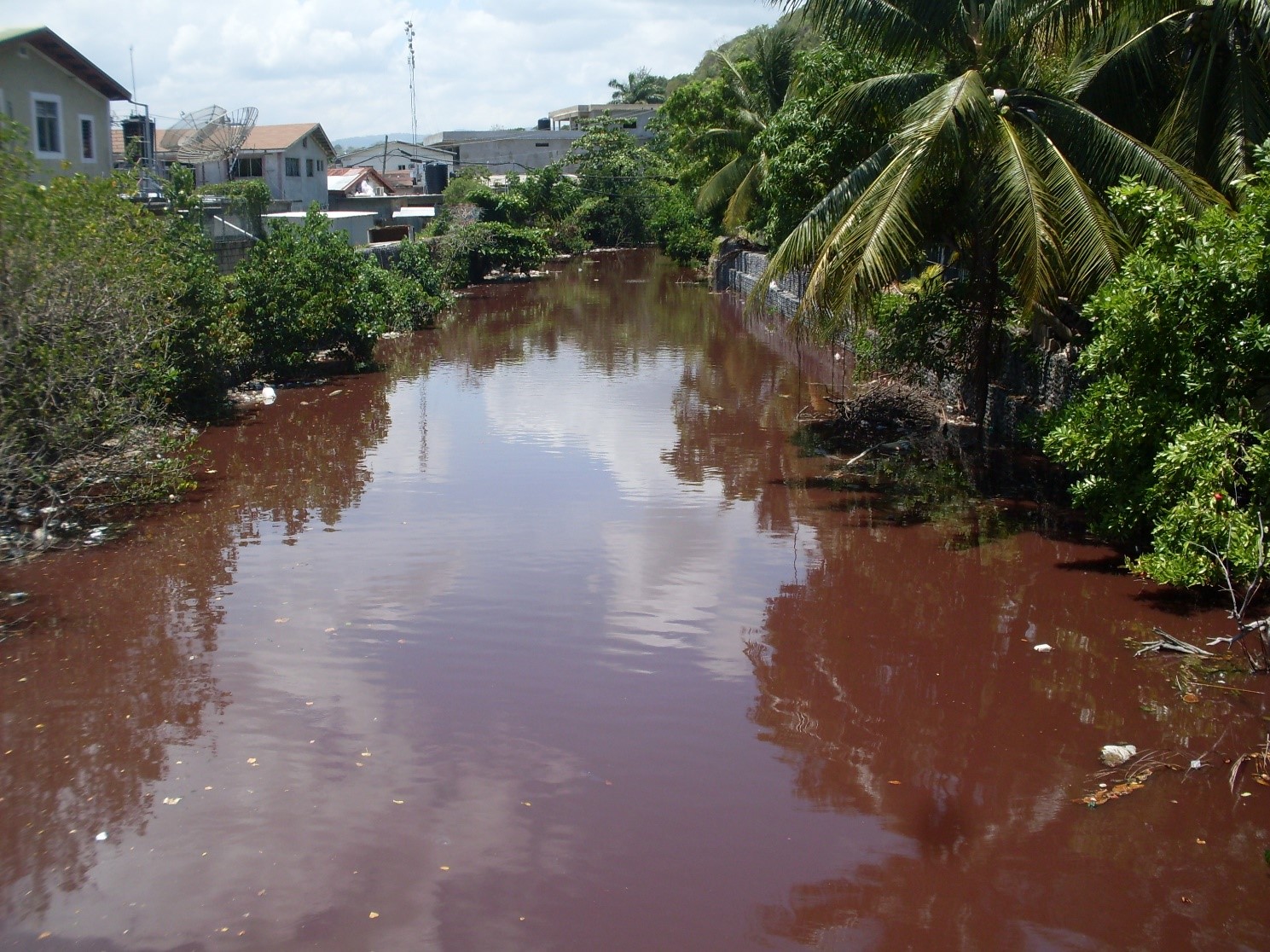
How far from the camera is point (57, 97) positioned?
2450 cm

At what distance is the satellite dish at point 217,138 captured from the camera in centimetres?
3612

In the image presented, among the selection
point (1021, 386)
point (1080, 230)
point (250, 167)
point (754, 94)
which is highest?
point (754, 94)

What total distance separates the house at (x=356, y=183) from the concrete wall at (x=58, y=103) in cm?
2615

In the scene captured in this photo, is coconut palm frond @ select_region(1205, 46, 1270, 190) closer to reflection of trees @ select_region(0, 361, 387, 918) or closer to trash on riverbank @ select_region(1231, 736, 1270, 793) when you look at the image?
trash on riverbank @ select_region(1231, 736, 1270, 793)

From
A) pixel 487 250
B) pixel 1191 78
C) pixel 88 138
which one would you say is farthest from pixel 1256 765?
pixel 487 250

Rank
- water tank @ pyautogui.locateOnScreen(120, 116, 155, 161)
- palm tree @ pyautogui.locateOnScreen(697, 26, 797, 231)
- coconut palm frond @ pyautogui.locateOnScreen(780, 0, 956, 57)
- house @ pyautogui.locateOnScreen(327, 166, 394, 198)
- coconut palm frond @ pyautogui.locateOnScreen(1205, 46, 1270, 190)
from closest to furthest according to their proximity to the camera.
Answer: coconut palm frond @ pyautogui.locateOnScreen(1205, 46, 1270, 190) < coconut palm frond @ pyautogui.locateOnScreen(780, 0, 956, 57) < water tank @ pyautogui.locateOnScreen(120, 116, 155, 161) < palm tree @ pyautogui.locateOnScreen(697, 26, 797, 231) < house @ pyautogui.locateOnScreen(327, 166, 394, 198)

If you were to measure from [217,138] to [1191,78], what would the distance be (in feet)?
107

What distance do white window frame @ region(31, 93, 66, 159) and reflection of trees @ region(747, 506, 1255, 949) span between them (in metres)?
19.9

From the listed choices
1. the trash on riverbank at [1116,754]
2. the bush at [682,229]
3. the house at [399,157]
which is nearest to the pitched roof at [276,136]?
the bush at [682,229]

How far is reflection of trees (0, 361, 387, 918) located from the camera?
708cm

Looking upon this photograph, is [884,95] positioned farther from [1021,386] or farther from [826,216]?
[1021,386]

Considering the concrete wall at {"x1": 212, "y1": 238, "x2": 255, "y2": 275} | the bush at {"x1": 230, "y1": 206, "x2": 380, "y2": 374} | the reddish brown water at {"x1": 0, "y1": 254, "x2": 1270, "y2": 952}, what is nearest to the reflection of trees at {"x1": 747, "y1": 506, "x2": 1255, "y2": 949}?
the reddish brown water at {"x1": 0, "y1": 254, "x2": 1270, "y2": 952}

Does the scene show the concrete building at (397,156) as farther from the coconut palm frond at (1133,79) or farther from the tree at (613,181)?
the coconut palm frond at (1133,79)

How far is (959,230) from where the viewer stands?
15102 mm
